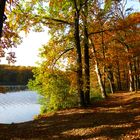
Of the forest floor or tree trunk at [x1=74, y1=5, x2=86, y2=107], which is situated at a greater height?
tree trunk at [x1=74, y1=5, x2=86, y2=107]

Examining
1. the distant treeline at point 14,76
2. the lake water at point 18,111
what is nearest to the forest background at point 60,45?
the lake water at point 18,111

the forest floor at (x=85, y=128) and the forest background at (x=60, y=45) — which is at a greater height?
the forest background at (x=60, y=45)

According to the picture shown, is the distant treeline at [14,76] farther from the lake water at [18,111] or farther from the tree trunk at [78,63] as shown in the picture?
the tree trunk at [78,63]

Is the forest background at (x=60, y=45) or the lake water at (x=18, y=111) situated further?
the lake water at (x=18, y=111)

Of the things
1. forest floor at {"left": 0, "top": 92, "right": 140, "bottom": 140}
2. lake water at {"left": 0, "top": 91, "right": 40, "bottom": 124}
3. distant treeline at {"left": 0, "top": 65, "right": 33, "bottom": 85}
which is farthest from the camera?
distant treeline at {"left": 0, "top": 65, "right": 33, "bottom": 85}

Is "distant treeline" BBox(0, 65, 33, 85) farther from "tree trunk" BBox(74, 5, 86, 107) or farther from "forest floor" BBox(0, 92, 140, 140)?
"forest floor" BBox(0, 92, 140, 140)

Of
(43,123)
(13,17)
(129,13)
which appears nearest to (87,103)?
(43,123)

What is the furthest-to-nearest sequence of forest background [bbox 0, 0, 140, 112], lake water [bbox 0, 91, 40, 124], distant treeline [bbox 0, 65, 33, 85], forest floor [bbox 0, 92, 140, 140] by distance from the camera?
distant treeline [bbox 0, 65, 33, 85]
lake water [bbox 0, 91, 40, 124]
forest background [bbox 0, 0, 140, 112]
forest floor [bbox 0, 92, 140, 140]

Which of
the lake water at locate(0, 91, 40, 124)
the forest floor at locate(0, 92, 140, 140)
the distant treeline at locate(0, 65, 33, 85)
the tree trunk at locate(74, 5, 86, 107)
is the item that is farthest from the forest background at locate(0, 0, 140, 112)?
the distant treeline at locate(0, 65, 33, 85)

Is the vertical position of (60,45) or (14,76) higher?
(14,76)

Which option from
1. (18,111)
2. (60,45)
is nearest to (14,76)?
(18,111)


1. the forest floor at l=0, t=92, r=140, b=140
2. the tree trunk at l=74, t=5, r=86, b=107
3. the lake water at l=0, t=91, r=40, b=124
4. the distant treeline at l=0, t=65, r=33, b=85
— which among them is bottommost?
the lake water at l=0, t=91, r=40, b=124

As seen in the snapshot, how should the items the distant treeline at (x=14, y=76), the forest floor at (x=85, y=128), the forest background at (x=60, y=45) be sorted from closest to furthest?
the forest floor at (x=85, y=128) → the forest background at (x=60, y=45) → the distant treeline at (x=14, y=76)

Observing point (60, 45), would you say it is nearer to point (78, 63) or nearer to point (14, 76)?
point (78, 63)
